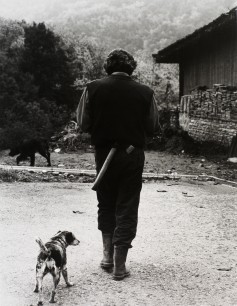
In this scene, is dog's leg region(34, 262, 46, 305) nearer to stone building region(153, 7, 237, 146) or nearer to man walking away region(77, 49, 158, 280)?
man walking away region(77, 49, 158, 280)

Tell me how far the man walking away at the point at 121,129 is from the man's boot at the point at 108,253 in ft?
0.03

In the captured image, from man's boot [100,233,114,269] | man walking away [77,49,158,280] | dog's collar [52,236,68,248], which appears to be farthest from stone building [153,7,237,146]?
dog's collar [52,236,68,248]

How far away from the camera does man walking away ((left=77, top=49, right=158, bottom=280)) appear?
5.09m

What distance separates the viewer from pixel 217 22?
18.1 m

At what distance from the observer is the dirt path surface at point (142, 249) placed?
15.0ft

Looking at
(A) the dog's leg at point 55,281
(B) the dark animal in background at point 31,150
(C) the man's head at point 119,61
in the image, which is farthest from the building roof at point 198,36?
(A) the dog's leg at point 55,281

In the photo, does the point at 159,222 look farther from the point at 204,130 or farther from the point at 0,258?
the point at 204,130

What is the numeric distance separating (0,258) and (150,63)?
118 feet

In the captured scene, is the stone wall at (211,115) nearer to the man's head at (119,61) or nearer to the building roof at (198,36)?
the building roof at (198,36)

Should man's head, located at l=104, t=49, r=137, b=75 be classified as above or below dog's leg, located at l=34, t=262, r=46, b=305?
above

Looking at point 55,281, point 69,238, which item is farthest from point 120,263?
point 55,281

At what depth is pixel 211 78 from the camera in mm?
22500

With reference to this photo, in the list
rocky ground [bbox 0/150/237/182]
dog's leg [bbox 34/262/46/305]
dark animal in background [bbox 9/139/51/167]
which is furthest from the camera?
dark animal in background [bbox 9/139/51/167]

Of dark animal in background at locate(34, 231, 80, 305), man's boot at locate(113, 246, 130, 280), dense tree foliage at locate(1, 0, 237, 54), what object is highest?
dense tree foliage at locate(1, 0, 237, 54)
